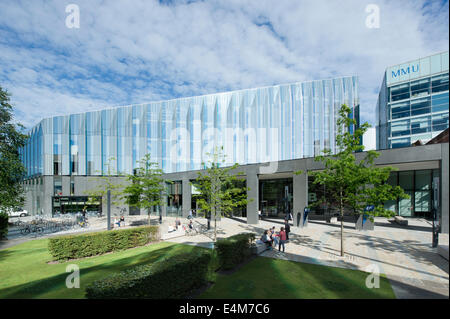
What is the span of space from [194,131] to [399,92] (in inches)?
1725

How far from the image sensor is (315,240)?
50.5ft

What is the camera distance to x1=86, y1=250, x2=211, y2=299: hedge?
540cm

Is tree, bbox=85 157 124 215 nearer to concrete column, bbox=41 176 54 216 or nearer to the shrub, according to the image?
the shrub

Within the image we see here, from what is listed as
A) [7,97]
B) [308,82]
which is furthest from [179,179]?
[308,82]

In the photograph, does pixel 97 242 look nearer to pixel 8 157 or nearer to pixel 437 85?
pixel 8 157

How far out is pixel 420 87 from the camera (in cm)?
4328

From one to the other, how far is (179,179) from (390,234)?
25366mm

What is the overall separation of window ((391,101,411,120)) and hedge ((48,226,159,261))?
52871mm

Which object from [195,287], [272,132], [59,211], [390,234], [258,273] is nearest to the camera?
[195,287]

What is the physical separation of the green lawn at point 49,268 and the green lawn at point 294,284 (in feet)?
15.8

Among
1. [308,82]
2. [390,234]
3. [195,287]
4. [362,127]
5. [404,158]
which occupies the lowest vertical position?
[390,234]

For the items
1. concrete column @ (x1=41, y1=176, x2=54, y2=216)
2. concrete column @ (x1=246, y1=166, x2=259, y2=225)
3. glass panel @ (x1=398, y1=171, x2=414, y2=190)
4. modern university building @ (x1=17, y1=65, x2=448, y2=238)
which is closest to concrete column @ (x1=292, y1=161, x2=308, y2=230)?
modern university building @ (x1=17, y1=65, x2=448, y2=238)

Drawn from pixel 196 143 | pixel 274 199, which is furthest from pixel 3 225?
pixel 196 143

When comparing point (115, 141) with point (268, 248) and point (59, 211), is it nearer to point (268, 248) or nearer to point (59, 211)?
point (59, 211)
